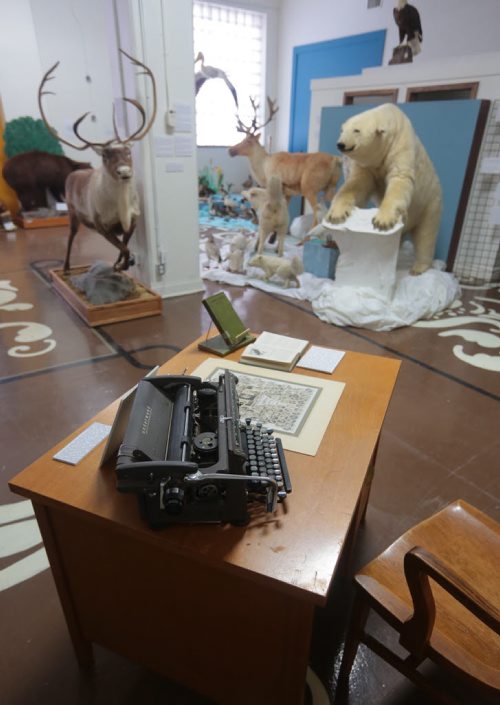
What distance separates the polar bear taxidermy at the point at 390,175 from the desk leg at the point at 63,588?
2.85m

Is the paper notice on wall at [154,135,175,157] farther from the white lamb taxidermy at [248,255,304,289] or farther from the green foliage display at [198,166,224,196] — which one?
the green foliage display at [198,166,224,196]

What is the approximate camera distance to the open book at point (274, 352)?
1413 mm

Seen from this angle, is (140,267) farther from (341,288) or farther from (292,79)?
(292,79)

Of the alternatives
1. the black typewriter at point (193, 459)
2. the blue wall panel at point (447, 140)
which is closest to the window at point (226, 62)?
the blue wall panel at point (447, 140)

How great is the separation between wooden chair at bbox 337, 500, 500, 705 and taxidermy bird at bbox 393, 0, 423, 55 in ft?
15.2

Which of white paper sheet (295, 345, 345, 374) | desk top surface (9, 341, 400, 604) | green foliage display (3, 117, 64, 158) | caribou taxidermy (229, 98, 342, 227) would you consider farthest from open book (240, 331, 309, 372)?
green foliage display (3, 117, 64, 158)

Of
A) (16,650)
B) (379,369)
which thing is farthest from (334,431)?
(16,650)

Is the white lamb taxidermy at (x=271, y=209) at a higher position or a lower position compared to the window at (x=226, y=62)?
lower

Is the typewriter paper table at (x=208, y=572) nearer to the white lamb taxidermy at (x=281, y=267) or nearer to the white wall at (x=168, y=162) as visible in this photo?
the white wall at (x=168, y=162)

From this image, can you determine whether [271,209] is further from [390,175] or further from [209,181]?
[209,181]

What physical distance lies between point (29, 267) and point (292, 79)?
5.28 m

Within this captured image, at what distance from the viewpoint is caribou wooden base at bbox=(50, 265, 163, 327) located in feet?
10.1

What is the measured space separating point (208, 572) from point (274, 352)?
76cm

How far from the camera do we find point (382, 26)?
5582 millimetres
